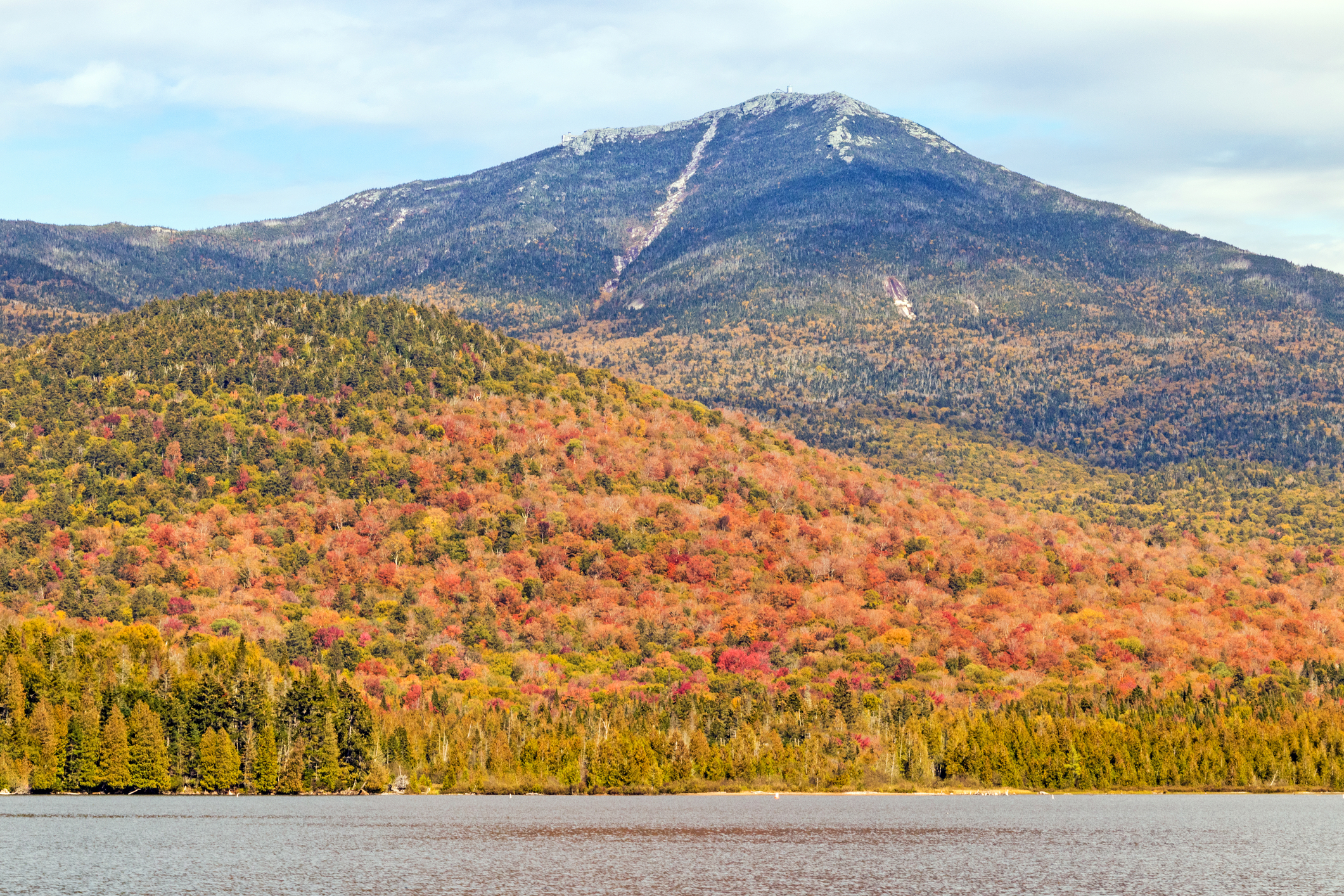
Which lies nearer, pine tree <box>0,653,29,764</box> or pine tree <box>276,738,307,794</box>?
pine tree <box>0,653,29,764</box>

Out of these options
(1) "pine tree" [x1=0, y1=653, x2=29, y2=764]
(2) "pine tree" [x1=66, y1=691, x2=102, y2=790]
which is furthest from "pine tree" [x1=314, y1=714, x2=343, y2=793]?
(1) "pine tree" [x1=0, y1=653, x2=29, y2=764]

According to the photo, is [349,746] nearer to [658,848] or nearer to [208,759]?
[208,759]

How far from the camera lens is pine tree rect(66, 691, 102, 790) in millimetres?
153000

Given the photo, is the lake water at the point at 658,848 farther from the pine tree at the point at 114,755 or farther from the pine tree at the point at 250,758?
the pine tree at the point at 114,755

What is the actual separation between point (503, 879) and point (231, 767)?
249 feet

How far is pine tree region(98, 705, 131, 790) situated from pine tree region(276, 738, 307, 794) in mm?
17497

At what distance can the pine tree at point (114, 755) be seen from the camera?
155m

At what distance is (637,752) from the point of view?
18450 cm

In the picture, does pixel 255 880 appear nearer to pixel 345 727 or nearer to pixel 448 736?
pixel 345 727

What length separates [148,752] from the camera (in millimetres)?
158250

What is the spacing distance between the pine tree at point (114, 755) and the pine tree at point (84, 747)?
0.62 meters

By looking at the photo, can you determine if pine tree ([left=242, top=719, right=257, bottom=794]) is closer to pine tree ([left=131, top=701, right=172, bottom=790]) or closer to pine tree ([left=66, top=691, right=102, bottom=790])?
pine tree ([left=131, top=701, right=172, bottom=790])

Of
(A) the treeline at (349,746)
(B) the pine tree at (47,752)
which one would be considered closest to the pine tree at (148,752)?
(A) the treeline at (349,746)

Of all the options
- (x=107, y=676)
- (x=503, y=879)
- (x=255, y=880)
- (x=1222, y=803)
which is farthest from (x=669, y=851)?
(x=1222, y=803)
